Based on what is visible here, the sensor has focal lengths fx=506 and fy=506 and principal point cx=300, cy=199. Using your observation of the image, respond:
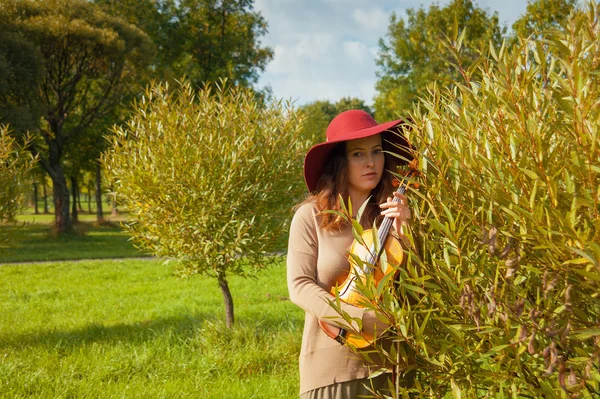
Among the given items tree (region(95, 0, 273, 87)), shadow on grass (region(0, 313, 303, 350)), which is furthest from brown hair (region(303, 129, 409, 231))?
tree (region(95, 0, 273, 87))

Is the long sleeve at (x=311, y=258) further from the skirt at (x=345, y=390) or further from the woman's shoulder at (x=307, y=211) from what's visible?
the skirt at (x=345, y=390)

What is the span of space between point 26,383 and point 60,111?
60.9 ft

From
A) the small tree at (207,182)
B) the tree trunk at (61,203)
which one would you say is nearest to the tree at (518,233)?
the small tree at (207,182)

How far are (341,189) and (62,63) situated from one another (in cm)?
2217

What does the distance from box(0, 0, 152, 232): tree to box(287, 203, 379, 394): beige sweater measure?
17.9m

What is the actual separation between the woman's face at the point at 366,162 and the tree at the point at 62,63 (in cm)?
1793

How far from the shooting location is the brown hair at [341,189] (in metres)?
2.74

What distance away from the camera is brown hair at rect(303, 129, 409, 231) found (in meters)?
2.74

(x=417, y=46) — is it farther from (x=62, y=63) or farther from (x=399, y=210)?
(x=399, y=210)

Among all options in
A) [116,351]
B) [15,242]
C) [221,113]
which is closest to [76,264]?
[15,242]

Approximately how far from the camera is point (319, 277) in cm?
265

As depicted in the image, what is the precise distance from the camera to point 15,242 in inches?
289

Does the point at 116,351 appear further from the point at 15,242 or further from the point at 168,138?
the point at 168,138

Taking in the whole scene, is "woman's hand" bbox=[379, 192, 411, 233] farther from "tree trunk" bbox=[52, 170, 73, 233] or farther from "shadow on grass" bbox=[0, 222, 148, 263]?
"tree trunk" bbox=[52, 170, 73, 233]
